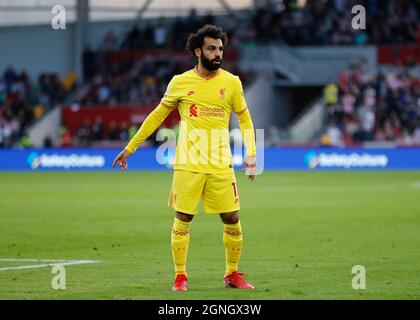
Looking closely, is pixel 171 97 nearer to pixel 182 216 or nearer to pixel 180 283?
pixel 182 216

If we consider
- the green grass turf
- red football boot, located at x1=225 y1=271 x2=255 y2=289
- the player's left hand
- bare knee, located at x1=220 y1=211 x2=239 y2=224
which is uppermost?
the player's left hand

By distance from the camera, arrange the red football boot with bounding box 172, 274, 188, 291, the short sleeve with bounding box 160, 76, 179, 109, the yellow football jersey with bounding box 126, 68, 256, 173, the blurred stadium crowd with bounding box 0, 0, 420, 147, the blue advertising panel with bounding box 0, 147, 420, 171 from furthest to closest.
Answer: the blurred stadium crowd with bounding box 0, 0, 420, 147 < the blue advertising panel with bounding box 0, 147, 420, 171 < the short sleeve with bounding box 160, 76, 179, 109 < the yellow football jersey with bounding box 126, 68, 256, 173 < the red football boot with bounding box 172, 274, 188, 291

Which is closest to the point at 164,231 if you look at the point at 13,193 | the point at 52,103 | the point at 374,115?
the point at 13,193

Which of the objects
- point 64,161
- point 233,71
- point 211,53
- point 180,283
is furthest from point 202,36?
point 233,71

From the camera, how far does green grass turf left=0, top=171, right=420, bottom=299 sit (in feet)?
38.7

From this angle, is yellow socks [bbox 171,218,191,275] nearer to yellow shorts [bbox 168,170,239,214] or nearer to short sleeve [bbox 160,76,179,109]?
yellow shorts [bbox 168,170,239,214]

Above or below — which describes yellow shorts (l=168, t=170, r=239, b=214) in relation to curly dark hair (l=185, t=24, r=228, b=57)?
below

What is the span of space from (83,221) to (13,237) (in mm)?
3249

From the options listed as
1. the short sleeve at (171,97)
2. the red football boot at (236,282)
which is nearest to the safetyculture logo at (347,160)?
the red football boot at (236,282)

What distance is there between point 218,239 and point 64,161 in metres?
25.8

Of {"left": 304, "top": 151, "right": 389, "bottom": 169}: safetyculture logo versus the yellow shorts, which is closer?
the yellow shorts

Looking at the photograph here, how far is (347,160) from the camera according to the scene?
41469mm

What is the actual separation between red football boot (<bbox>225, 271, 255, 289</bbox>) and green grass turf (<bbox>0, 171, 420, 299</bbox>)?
0.16 m

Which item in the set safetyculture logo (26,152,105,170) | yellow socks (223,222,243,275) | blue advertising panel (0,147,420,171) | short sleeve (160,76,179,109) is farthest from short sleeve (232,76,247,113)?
safetyculture logo (26,152,105,170)
